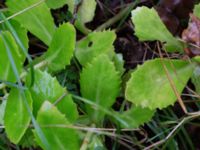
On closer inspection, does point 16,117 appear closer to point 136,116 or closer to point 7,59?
point 7,59

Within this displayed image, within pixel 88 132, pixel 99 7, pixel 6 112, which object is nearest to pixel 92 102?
pixel 88 132

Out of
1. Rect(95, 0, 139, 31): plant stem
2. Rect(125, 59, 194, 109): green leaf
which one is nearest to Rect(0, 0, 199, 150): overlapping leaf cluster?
Rect(125, 59, 194, 109): green leaf

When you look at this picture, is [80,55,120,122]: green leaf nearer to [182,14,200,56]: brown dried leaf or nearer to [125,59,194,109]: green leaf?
[125,59,194,109]: green leaf

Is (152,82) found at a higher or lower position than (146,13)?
lower

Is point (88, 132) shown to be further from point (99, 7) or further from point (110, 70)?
point (99, 7)

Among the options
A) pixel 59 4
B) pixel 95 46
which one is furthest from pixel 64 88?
pixel 59 4

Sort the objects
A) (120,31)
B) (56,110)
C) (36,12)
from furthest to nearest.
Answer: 1. (120,31)
2. (36,12)
3. (56,110)
